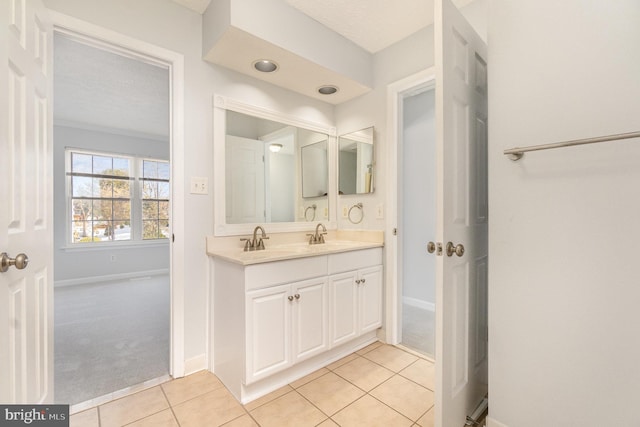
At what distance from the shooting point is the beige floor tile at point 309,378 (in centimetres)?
185

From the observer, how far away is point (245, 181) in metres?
2.31

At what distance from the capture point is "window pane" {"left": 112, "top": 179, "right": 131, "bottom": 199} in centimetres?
517

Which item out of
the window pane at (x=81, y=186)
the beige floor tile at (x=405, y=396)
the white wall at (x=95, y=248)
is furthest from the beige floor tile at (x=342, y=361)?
the window pane at (x=81, y=186)

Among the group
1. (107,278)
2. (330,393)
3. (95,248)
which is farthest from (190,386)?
(95,248)

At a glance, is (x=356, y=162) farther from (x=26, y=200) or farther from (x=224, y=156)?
(x=26, y=200)

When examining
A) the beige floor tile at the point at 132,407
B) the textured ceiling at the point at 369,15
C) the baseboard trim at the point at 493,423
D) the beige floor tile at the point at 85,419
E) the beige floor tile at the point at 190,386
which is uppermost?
the textured ceiling at the point at 369,15

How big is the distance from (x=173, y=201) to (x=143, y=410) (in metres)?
1.25

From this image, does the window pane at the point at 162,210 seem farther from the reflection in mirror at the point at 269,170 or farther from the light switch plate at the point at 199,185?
the light switch plate at the point at 199,185

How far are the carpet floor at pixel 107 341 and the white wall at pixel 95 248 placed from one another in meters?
0.73

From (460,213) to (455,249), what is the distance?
0.20 m

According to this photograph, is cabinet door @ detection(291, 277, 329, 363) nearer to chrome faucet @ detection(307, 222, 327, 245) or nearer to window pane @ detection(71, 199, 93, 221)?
chrome faucet @ detection(307, 222, 327, 245)

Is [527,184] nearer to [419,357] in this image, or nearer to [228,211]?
[419,357]

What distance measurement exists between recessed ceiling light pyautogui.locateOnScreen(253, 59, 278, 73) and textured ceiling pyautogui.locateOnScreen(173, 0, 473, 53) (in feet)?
1.34

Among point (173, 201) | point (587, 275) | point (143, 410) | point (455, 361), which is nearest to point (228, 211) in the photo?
point (173, 201)
